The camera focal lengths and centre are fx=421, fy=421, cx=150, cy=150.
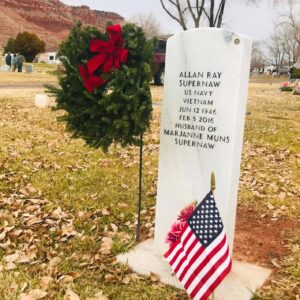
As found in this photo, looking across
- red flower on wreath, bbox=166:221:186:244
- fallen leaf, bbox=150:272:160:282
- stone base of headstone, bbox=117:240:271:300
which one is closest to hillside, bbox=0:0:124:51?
stone base of headstone, bbox=117:240:271:300

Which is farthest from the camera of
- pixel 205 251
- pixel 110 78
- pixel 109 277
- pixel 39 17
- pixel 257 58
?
pixel 39 17

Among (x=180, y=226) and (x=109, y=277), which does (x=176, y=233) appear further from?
(x=109, y=277)

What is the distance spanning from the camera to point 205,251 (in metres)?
2.69

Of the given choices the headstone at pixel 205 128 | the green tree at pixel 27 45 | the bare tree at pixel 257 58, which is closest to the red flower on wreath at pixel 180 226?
the headstone at pixel 205 128

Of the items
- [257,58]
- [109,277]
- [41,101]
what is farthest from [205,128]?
[257,58]

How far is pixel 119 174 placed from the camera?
6.58m

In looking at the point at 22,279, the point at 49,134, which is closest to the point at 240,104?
the point at 22,279

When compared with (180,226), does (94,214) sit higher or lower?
lower

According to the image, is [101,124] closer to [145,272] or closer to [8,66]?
[145,272]

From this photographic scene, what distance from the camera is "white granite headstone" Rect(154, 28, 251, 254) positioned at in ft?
10.6

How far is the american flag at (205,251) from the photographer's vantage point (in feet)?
8.68

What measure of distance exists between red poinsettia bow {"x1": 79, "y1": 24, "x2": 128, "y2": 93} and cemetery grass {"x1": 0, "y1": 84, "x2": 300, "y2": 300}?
1592 millimetres

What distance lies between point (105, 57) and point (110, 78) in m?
0.18

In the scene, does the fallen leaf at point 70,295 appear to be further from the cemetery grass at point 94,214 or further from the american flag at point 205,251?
the american flag at point 205,251
